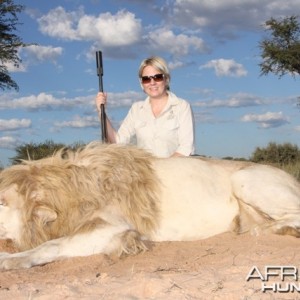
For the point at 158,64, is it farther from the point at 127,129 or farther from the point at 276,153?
the point at 276,153

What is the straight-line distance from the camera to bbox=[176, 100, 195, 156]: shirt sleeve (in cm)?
810

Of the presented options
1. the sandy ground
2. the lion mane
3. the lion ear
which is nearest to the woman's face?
the lion mane

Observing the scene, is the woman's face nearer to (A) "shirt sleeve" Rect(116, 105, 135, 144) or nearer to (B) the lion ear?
(A) "shirt sleeve" Rect(116, 105, 135, 144)

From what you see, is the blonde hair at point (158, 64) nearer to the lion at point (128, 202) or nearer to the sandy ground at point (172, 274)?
the lion at point (128, 202)

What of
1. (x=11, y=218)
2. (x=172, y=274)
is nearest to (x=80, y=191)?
(x=11, y=218)

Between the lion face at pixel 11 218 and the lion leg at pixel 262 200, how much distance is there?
7.25 ft

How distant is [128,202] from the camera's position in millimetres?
6145

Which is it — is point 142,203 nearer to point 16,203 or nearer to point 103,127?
point 16,203

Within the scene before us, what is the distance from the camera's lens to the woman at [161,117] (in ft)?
26.9

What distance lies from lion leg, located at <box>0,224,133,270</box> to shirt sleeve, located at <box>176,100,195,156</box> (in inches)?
99.4

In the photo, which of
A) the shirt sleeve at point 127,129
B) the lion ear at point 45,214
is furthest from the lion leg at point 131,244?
the shirt sleeve at point 127,129

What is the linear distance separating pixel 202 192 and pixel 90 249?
1452 mm

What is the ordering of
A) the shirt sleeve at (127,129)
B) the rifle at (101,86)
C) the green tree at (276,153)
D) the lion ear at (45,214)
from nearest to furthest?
the lion ear at (45,214) < the shirt sleeve at (127,129) < the rifle at (101,86) < the green tree at (276,153)

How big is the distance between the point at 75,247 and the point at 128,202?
0.82 m
